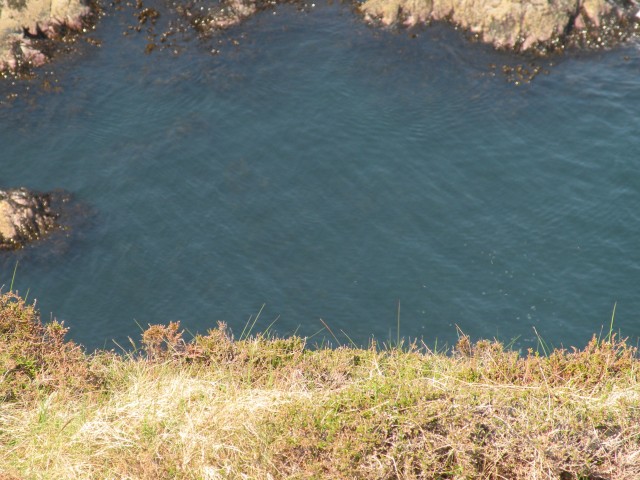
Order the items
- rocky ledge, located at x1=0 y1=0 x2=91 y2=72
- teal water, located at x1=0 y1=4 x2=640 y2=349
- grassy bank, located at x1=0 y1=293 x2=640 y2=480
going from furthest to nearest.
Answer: rocky ledge, located at x1=0 y1=0 x2=91 y2=72 → teal water, located at x1=0 y1=4 x2=640 y2=349 → grassy bank, located at x1=0 y1=293 x2=640 y2=480

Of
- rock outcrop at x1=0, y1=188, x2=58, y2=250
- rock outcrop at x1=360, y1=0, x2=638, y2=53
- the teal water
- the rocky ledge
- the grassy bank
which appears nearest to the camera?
the grassy bank

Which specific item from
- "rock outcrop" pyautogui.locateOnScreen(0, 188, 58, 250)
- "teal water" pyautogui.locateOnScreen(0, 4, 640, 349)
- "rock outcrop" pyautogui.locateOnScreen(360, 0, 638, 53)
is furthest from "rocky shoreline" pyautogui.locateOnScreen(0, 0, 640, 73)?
"rock outcrop" pyautogui.locateOnScreen(0, 188, 58, 250)

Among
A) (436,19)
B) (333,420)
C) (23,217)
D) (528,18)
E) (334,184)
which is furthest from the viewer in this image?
(436,19)

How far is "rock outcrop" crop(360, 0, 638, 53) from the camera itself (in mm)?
34438

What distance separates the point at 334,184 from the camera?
29031mm

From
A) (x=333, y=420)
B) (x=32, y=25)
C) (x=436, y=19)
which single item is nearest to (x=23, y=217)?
(x=32, y=25)

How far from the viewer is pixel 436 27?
35.8 m

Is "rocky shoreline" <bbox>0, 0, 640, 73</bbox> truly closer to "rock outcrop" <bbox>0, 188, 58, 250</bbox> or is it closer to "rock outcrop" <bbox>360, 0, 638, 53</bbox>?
"rock outcrop" <bbox>360, 0, 638, 53</bbox>

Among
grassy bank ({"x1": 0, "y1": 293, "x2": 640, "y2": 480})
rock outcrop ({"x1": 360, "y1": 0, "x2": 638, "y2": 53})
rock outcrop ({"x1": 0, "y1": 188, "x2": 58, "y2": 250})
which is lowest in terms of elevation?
rock outcrop ({"x1": 0, "y1": 188, "x2": 58, "y2": 250})

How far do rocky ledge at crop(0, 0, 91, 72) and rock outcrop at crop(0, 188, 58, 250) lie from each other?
9.21 m

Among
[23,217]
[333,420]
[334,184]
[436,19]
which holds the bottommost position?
[23,217]

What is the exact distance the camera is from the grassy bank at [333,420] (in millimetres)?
10539

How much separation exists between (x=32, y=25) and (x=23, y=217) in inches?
509

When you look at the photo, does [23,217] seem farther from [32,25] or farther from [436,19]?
[436,19]
